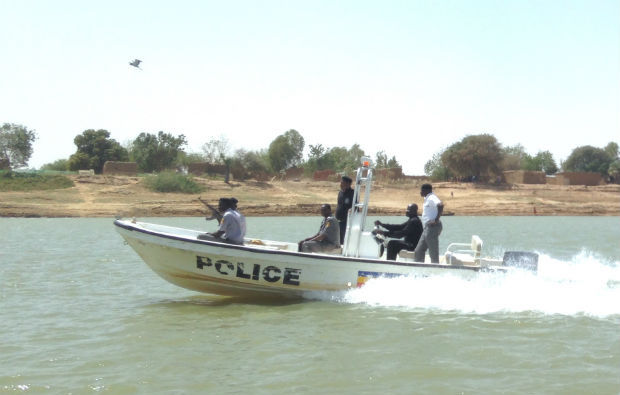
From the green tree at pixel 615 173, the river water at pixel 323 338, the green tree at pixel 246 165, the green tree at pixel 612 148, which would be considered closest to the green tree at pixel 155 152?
the green tree at pixel 246 165

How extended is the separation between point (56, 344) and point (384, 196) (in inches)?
1793

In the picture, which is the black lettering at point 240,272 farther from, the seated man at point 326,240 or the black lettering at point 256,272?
the seated man at point 326,240

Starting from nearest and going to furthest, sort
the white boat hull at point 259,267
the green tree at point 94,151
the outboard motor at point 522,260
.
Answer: the white boat hull at point 259,267
the outboard motor at point 522,260
the green tree at point 94,151

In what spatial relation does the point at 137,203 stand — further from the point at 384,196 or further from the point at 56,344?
the point at 56,344

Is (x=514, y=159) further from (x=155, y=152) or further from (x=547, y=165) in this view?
(x=155, y=152)

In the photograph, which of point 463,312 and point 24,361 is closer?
point 24,361

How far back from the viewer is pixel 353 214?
10.8 metres

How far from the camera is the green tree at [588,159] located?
8231 cm

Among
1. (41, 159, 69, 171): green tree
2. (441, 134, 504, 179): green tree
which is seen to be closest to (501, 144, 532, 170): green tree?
(441, 134, 504, 179): green tree

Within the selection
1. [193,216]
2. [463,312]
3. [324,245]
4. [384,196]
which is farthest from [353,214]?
[384,196]

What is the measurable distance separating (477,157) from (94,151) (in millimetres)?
36354

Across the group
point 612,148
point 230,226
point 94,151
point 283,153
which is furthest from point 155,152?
point 612,148

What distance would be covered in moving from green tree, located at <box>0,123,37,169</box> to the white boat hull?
70.2 metres

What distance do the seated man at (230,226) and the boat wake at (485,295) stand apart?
154 cm
